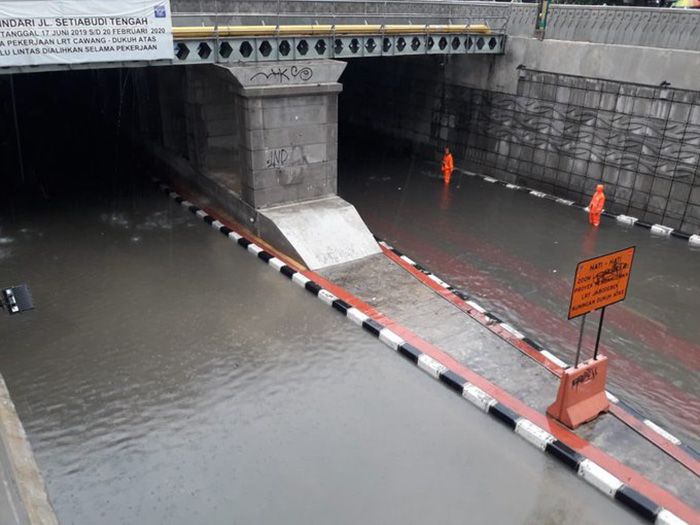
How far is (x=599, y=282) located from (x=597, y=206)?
915 cm

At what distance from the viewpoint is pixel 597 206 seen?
649 inches

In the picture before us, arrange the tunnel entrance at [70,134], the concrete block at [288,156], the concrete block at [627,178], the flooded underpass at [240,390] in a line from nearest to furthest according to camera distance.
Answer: the flooded underpass at [240,390] < the concrete block at [288,156] < the concrete block at [627,178] < the tunnel entrance at [70,134]

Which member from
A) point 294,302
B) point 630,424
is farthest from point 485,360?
point 294,302

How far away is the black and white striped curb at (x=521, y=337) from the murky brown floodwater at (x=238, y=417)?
67.7 inches

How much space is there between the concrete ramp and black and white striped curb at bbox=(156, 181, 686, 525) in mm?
692

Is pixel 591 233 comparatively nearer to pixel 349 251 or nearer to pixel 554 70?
pixel 554 70

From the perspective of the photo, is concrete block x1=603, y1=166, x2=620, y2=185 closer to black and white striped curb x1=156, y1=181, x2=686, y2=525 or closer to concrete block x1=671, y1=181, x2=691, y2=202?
concrete block x1=671, y1=181, x2=691, y2=202

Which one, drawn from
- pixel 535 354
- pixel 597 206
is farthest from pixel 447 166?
pixel 535 354

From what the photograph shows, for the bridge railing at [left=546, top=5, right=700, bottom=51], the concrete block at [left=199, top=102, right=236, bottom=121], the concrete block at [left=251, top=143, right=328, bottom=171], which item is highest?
the bridge railing at [left=546, top=5, right=700, bottom=51]

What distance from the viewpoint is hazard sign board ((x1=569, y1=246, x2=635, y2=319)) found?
26.2 feet

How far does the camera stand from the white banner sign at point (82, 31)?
11.4 metres

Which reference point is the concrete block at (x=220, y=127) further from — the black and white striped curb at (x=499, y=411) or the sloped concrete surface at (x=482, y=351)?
the sloped concrete surface at (x=482, y=351)

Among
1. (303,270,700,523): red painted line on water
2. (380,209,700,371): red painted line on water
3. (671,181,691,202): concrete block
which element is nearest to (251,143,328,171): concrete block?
(380,209,700,371): red painted line on water

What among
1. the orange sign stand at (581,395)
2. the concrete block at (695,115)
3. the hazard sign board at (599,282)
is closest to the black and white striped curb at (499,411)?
the orange sign stand at (581,395)
